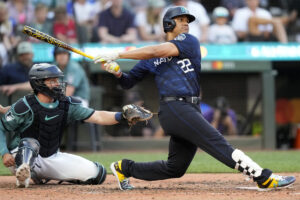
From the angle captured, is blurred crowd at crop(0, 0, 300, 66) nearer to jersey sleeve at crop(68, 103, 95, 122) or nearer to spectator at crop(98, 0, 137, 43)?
spectator at crop(98, 0, 137, 43)

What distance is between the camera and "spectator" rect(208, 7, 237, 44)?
1143 cm

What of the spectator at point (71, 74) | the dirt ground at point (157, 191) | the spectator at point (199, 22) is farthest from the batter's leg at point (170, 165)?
the spectator at point (199, 22)

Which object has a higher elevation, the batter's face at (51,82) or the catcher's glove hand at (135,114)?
the batter's face at (51,82)

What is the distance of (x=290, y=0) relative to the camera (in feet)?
41.1

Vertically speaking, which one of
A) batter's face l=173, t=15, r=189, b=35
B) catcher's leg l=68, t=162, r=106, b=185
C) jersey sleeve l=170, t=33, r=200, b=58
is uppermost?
batter's face l=173, t=15, r=189, b=35

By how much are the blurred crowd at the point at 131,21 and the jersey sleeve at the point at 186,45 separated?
6045 mm

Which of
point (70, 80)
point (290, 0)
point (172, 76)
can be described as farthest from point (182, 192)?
point (290, 0)

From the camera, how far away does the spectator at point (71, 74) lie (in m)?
9.45

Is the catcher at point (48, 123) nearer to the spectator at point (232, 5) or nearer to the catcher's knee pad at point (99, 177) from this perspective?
the catcher's knee pad at point (99, 177)

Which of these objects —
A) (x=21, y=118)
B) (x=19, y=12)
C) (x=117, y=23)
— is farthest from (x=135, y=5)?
(x=21, y=118)

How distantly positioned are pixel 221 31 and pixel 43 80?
652 cm

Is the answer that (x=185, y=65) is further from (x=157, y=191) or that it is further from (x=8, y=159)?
(x=8, y=159)

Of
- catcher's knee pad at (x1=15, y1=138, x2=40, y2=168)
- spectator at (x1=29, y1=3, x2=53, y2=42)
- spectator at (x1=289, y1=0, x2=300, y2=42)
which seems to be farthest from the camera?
spectator at (x1=289, y1=0, x2=300, y2=42)

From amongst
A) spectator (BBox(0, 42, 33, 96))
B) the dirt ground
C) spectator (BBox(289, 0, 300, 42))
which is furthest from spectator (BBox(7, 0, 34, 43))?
the dirt ground
